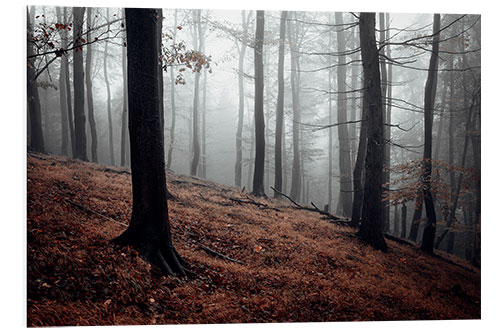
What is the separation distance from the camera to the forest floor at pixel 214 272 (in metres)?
2.65

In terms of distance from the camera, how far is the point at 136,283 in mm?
2715

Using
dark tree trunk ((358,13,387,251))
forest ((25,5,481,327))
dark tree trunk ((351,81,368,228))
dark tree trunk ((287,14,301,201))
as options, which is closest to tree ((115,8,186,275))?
forest ((25,5,481,327))

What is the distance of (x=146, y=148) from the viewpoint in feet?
10.3

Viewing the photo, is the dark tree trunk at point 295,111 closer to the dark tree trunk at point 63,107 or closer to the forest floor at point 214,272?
the forest floor at point 214,272

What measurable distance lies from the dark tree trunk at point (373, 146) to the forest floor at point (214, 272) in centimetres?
35

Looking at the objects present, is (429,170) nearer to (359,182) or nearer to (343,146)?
(359,182)

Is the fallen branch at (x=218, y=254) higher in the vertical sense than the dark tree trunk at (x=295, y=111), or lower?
lower

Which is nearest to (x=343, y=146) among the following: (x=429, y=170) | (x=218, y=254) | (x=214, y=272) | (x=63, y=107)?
(x=429, y=170)

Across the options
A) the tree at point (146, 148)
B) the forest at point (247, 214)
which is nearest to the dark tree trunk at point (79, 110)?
the forest at point (247, 214)

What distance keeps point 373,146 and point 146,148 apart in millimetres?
3681

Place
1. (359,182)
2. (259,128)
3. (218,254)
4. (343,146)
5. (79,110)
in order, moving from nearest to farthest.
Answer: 1. (218,254)
2. (359,182)
3. (259,128)
4. (79,110)
5. (343,146)

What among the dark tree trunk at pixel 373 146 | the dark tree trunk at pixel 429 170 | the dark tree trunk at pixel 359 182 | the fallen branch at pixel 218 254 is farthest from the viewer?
the dark tree trunk at pixel 359 182
